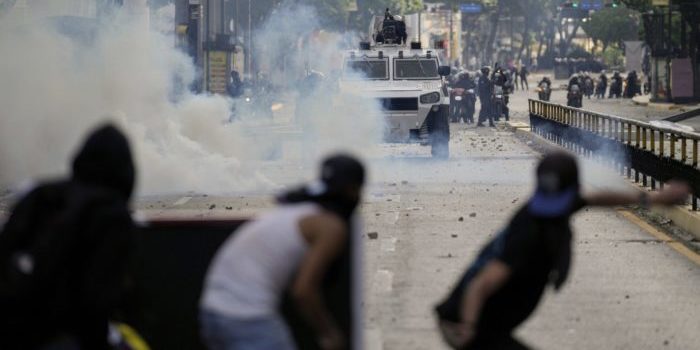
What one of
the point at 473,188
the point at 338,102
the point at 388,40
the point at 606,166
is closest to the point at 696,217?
the point at 473,188

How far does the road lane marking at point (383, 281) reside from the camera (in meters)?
12.6

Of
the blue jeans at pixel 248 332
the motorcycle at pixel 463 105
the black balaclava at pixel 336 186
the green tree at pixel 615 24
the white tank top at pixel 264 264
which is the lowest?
the motorcycle at pixel 463 105

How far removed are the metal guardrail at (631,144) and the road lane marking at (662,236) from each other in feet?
1.84

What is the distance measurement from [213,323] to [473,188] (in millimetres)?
17763

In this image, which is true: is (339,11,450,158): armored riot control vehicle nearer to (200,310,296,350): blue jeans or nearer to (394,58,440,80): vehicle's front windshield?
(394,58,440,80): vehicle's front windshield

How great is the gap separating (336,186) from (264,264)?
0.37m

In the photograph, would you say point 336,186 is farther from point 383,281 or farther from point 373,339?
point 383,281

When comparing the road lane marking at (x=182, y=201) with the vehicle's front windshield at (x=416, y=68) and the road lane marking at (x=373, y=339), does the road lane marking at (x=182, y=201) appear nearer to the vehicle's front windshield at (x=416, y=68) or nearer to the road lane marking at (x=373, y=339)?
the road lane marking at (x=373, y=339)

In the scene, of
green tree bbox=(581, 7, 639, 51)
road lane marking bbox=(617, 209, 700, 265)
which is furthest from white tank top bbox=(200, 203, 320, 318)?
green tree bbox=(581, 7, 639, 51)

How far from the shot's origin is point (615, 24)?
143m

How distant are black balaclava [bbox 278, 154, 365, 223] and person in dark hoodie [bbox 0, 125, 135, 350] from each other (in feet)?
2.07

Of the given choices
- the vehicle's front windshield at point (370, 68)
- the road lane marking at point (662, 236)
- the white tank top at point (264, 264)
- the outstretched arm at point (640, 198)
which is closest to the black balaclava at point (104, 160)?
the white tank top at point (264, 264)

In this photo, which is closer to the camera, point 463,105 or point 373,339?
point 373,339

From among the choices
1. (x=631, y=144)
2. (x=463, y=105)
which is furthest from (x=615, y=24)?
(x=631, y=144)
